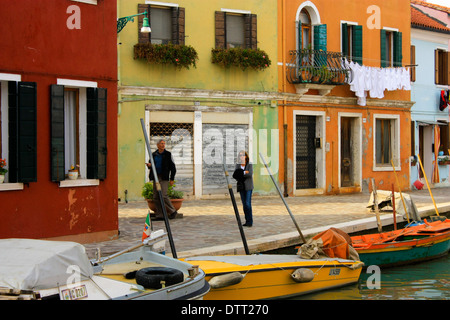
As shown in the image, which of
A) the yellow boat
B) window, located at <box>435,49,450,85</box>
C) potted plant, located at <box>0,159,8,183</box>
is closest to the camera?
the yellow boat

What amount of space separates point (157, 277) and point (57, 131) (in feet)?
17.3

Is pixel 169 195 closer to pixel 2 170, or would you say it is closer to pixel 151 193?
pixel 151 193

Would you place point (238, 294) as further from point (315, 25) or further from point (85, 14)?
point (315, 25)

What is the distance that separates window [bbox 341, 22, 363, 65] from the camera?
23891 mm

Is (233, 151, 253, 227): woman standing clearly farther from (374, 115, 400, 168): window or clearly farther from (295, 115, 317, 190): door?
(374, 115, 400, 168): window

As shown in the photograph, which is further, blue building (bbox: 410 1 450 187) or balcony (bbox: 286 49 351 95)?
blue building (bbox: 410 1 450 187)

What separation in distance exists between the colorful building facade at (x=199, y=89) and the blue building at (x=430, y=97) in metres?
8.00

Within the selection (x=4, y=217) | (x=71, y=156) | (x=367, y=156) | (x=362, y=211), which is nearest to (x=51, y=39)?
(x=71, y=156)

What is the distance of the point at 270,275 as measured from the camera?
9.44 m

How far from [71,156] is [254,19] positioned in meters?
11.1

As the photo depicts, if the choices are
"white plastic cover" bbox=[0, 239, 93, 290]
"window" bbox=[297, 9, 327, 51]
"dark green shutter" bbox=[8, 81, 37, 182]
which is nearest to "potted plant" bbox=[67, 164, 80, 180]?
"dark green shutter" bbox=[8, 81, 37, 182]

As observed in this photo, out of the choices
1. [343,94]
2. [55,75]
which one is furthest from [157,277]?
[343,94]

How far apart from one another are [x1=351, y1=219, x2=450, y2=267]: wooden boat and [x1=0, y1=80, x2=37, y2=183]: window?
5.97 m

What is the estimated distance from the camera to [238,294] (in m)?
8.98
